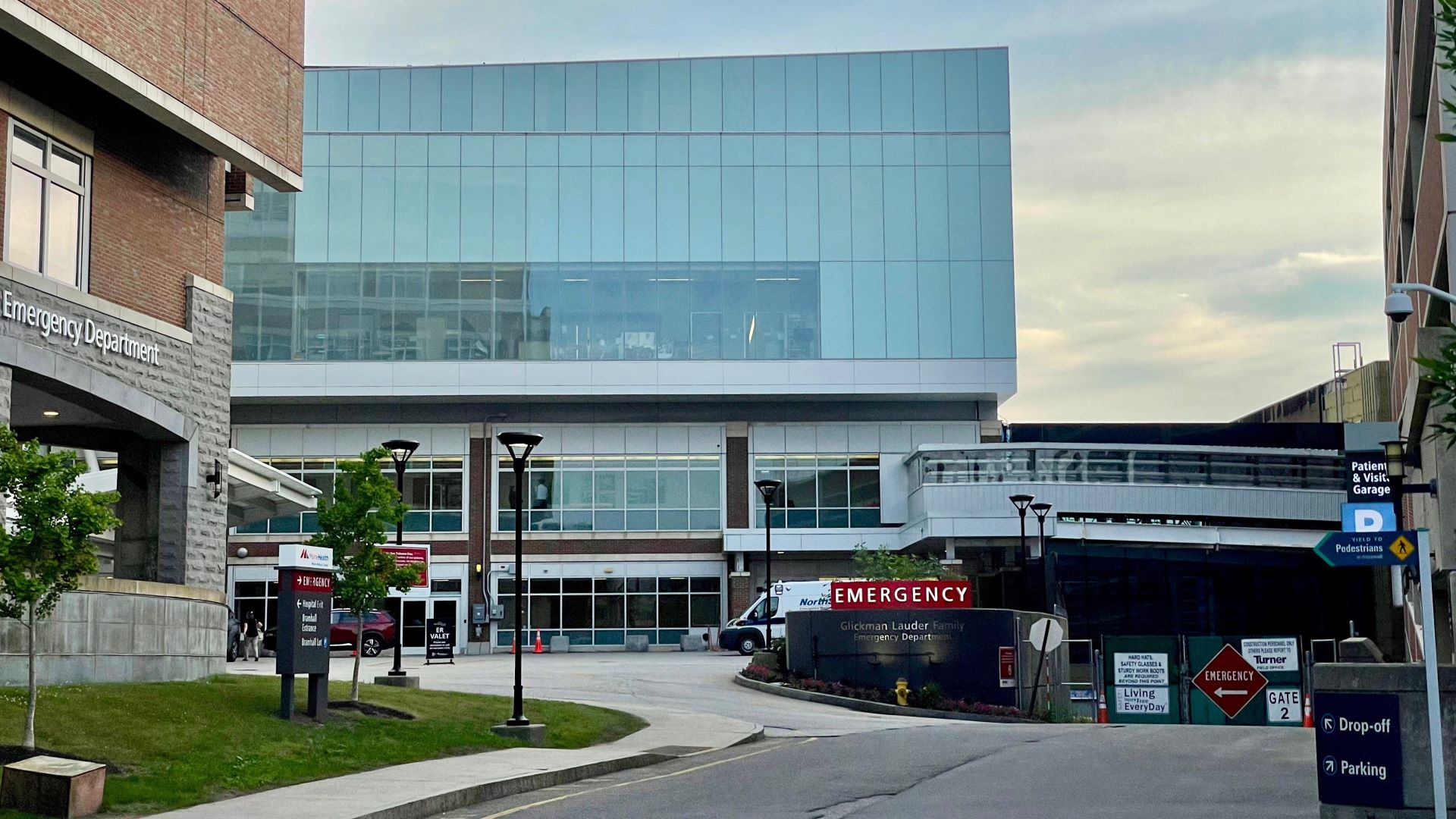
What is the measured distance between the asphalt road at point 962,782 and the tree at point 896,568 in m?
23.1

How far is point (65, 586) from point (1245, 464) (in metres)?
52.1

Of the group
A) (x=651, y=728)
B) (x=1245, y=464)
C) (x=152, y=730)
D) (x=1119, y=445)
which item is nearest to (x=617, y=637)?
(x=1119, y=445)

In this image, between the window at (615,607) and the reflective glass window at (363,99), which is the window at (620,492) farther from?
the reflective glass window at (363,99)

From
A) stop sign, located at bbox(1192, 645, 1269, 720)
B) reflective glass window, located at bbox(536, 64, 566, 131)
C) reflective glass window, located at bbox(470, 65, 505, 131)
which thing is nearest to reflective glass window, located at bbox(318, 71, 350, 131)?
reflective glass window, located at bbox(470, 65, 505, 131)

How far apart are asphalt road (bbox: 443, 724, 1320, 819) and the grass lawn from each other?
2.59 m

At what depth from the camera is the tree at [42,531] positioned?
15.2m

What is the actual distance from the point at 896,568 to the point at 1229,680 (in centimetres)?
1699

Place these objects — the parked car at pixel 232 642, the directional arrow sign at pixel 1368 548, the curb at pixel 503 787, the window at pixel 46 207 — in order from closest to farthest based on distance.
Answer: the directional arrow sign at pixel 1368 548, the curb at pixel 503 787, the window at pixel 46 207, the parked car at pixel 232 642

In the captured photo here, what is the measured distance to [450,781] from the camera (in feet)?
57.4

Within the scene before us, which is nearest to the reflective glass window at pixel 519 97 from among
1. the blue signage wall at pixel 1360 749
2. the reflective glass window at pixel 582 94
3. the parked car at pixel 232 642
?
the reflective glass window at pixel 582 94

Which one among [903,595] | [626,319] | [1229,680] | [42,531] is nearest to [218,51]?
[42,531]

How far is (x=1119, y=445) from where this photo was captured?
59.9 m

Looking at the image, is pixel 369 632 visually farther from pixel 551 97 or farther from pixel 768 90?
pixel 768 90

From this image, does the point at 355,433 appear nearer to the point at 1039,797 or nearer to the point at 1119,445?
the point at 1119,445
